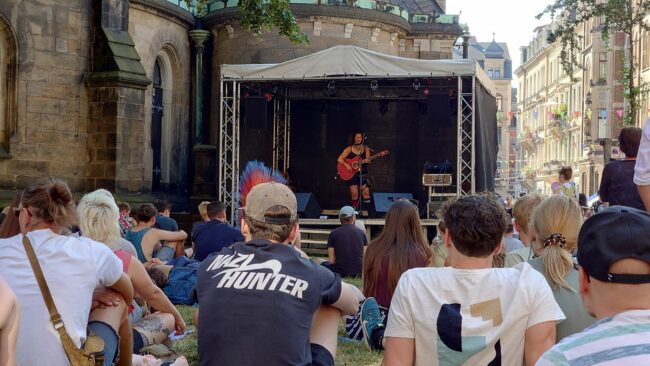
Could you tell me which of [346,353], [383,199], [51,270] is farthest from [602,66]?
[51,270]

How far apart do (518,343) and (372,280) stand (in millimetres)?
3739

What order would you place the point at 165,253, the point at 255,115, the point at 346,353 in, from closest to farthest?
the point at 346,353 → the point at 165,253 → the point at 255,115

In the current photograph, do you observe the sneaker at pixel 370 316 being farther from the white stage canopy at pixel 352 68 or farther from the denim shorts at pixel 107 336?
the white stage canopy at pixel 352 68

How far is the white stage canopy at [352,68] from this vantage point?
16.6 m

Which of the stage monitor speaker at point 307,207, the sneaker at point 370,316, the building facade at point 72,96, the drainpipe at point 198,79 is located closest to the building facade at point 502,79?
the drainpipe at point 198,79

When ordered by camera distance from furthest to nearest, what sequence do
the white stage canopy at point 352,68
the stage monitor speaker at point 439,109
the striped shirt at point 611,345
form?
the stage monitor speaker at point 439,109
the white stage canopy at point 352,68
the striped shirt at point 611,345

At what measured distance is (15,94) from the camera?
14516mm

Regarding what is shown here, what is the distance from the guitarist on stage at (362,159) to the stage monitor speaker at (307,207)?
1.10 m

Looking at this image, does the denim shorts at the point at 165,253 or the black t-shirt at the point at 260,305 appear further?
the denim shorts at the point at 165,253

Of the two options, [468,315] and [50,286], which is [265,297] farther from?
[50,286]

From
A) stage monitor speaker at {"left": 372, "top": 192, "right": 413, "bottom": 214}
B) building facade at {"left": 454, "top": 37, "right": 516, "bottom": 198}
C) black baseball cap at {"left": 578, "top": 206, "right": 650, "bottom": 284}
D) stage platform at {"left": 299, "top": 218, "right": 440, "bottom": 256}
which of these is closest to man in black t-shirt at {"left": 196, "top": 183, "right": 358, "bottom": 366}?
black baseball cap at {"left": 578, "top": 206, "right": 650, "bottom": 284}

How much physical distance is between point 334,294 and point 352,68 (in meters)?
13.7

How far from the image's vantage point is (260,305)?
10.8ft

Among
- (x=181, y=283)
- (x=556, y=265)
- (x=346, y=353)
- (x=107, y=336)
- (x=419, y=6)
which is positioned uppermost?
(x=419, y=6)
